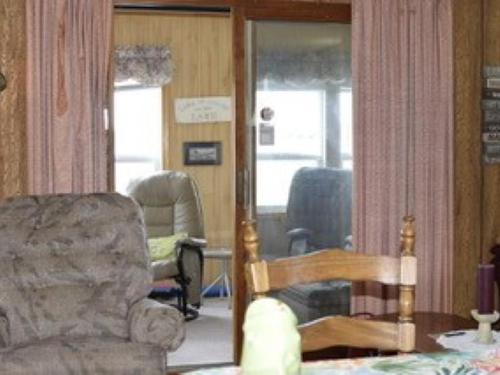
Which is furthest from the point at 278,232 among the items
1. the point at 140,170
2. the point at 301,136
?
the point at 140,170

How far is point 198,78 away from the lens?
23.2ft

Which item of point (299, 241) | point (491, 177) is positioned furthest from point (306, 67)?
point (491, 177)

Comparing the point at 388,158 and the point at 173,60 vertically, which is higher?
the point at 173,60

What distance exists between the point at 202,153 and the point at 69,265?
11.3 feet

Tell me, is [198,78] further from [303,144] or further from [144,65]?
[303,144]

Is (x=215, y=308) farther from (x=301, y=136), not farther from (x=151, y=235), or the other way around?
(x=301, y=136)

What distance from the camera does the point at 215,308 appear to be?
6668mm

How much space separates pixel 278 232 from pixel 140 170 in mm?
2649

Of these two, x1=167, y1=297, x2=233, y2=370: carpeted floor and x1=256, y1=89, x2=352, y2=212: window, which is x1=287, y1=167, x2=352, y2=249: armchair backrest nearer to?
x1=256, y1=89, x2=352, y2=212: window

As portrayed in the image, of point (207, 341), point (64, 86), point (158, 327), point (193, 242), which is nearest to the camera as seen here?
point (158, 327)

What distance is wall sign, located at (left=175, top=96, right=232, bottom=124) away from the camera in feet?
23.2

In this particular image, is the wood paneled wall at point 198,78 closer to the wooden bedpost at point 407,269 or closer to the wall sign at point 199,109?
the wall sign at point 199,109

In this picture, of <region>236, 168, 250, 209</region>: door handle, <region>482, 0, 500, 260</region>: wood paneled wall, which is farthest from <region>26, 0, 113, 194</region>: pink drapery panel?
<region>482, 0, 500, 260</region>: wood paneled wall

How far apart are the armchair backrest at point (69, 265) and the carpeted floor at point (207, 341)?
1.29m
